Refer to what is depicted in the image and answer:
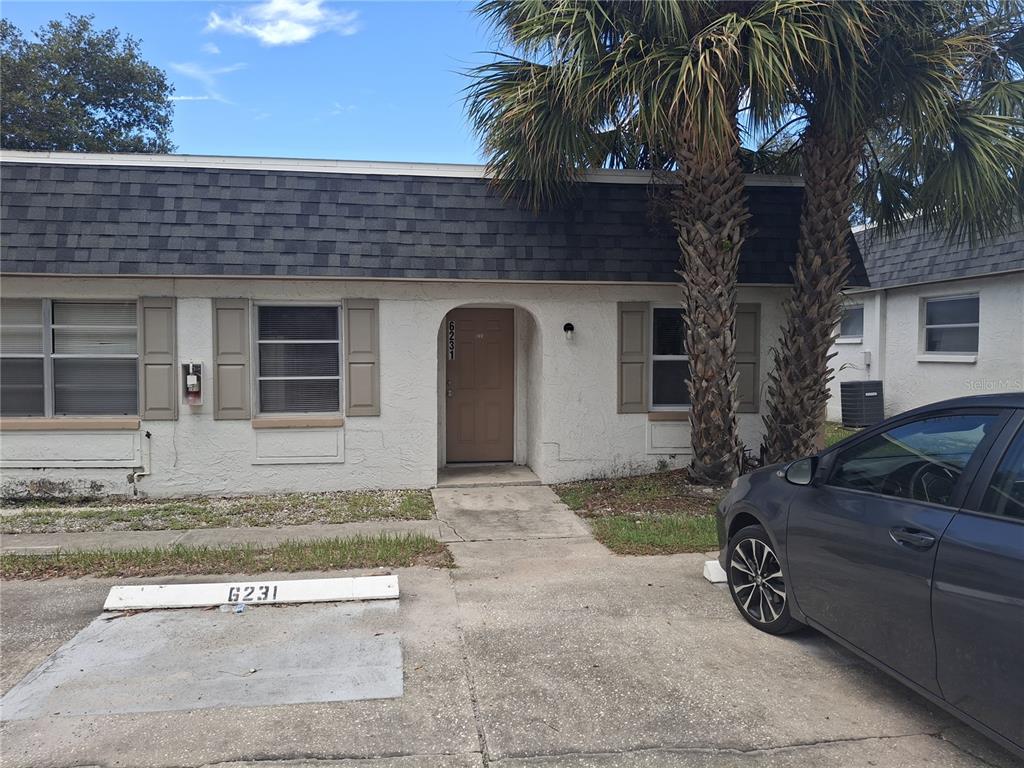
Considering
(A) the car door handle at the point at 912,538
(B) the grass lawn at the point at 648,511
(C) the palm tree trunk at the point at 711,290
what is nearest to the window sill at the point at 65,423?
(B) the grass lawn at the point at 648,511

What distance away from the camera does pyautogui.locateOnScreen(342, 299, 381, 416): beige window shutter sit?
8.59 m

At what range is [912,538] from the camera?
129 inches

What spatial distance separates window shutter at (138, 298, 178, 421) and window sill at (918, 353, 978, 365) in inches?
489

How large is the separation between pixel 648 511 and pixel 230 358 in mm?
5010

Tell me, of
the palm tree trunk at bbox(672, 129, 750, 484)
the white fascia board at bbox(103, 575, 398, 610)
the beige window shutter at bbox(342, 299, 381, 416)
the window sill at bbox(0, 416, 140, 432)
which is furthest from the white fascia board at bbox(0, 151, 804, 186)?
the white fascia board at bbox(103, 575, 398, 610)

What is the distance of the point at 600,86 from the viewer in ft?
23.0

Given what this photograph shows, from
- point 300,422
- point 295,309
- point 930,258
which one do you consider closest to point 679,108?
point 295,309

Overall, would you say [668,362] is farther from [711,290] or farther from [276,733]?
[276,733]

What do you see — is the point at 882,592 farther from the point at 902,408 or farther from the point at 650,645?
the point at 902,408

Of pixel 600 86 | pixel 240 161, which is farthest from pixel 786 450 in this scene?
pixel 240 161

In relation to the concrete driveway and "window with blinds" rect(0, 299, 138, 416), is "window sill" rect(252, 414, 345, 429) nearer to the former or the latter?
"window with blinds" rect(0, 299, 138, 416)

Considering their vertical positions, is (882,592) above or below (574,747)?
above

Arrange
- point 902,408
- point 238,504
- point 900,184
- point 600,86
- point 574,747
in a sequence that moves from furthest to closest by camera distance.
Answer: point 902,408 < point 900,184 < point 238,504 < point 600,86 < point 574,747

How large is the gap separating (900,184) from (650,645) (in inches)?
283
